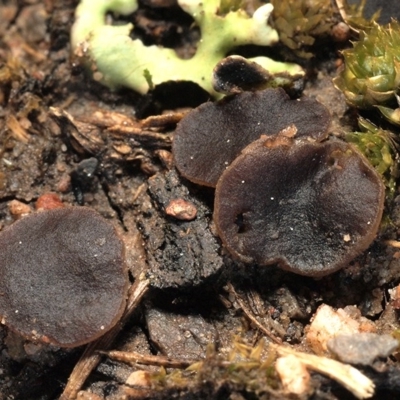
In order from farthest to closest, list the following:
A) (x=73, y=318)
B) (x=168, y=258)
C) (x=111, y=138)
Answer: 1. (x=111, y=138)
2. (x=168, y=258)
3. (x=73, y=318)

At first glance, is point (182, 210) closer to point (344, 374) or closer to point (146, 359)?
point (146, 359)

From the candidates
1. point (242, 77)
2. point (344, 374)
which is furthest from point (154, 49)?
point (344, 374)

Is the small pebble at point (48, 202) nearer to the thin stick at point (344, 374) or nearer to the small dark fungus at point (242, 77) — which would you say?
the small dark fungus at point (242, 77)

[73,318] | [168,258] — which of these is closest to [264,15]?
[168,258]

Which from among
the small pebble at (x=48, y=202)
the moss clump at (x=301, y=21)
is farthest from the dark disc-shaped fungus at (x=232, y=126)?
the small pebble at (x=48, y=202)

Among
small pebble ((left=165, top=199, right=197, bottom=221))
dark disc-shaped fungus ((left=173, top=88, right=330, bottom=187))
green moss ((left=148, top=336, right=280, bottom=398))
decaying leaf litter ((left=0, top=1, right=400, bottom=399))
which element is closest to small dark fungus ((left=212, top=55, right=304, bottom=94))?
dark disc-shaped fungus ((left=173, top=88, right=330, bottom=187))

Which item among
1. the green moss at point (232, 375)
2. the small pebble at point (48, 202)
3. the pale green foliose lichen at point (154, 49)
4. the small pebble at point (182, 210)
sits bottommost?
the green moss at point (232, 375)

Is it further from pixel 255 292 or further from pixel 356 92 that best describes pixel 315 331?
pixel 356 92
